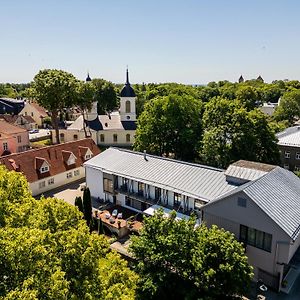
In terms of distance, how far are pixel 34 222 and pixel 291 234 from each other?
18750 mm

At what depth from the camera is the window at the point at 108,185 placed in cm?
3918

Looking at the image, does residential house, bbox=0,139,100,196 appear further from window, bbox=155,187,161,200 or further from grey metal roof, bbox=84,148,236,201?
window, bbox=155,187,161,200

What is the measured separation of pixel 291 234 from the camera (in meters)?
24.0

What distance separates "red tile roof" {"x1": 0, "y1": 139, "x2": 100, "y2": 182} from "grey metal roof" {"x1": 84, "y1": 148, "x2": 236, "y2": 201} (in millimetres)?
7422

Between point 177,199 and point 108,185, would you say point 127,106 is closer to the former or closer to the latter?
point 108,185

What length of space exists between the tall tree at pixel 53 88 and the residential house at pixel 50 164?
14481mm

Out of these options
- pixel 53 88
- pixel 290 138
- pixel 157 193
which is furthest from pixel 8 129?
pixel 290 138

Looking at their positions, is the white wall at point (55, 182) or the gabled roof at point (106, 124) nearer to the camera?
the white wall at point (55, 182)

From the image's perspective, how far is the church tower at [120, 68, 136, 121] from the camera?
6981 centimetres

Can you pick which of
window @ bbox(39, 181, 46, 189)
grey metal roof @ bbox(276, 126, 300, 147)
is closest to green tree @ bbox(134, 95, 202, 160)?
grey metal roof @ bbox(276, 126, 300, 147)

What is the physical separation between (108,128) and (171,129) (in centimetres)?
2629

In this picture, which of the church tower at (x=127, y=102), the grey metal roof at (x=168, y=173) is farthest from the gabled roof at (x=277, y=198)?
the church tower at (x=127, y=102)

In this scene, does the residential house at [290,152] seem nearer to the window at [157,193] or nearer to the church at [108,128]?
the window at [157,193]

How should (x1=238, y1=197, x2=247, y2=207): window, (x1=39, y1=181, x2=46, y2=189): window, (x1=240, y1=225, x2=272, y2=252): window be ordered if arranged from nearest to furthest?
(x1=240, y1=225, x2=272, y2=252): window → (x1=238, y1=197, x2=247, y2=207): window → (x1=39, y1=181, x2=46, y2=189): window
